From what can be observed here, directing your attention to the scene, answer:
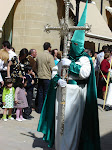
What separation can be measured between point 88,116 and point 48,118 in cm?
76

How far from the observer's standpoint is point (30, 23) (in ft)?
42.8

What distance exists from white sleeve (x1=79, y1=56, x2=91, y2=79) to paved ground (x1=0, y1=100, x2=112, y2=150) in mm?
1609

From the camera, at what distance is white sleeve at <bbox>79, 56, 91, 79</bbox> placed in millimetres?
5230

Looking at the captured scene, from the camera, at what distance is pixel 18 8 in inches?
518

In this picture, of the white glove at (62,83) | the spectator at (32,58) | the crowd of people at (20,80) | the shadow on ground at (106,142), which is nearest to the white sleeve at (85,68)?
the white glove at (62,83)

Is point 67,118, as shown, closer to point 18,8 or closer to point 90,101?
point 90,101

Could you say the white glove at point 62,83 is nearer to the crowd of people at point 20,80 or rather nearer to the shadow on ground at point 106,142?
the shadow on ground at point 106,142

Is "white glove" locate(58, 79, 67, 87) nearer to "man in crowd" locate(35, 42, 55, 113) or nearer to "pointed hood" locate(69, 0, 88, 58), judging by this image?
"pointed hood" locate(69, 0, 88, 58)

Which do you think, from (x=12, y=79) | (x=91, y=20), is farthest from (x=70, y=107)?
(x=91, y=20)

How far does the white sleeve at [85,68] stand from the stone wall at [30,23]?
7.78m

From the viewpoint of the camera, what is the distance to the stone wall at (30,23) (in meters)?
13.0

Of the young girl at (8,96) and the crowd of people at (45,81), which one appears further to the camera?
the young girl at (8,96)

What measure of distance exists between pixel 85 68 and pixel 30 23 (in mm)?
8172

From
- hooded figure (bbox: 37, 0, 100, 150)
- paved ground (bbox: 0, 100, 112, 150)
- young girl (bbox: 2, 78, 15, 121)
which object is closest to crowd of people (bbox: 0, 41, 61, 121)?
young girl (bbox: 2, 78, 15, 121)
